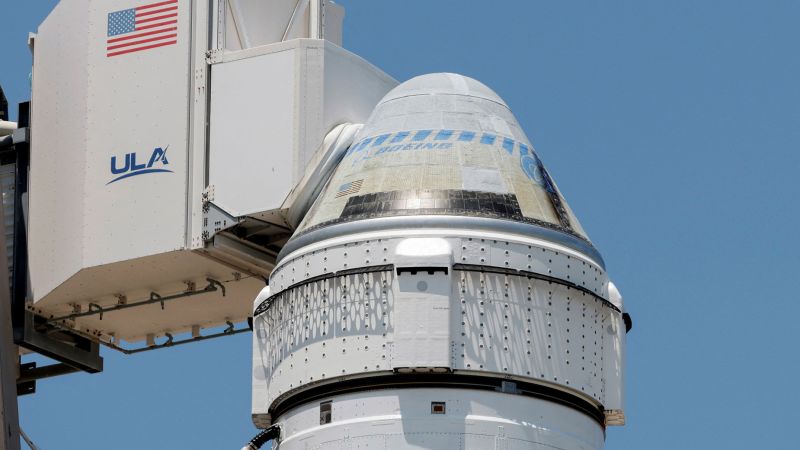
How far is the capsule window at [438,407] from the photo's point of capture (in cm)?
3619

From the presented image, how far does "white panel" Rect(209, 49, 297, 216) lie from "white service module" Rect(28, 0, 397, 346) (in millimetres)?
26

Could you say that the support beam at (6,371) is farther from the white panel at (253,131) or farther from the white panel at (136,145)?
the white panel at (253,131)

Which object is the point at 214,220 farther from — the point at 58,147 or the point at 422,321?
the point at 422,321

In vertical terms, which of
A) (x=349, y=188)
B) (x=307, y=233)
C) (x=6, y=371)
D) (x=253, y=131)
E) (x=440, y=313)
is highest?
(x=253, y=131)

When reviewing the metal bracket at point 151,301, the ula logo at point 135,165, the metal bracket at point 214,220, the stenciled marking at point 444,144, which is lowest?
the metal bracket at point 151,301

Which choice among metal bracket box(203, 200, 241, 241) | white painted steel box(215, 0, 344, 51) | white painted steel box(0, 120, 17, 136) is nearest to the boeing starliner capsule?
metal bracket box(203, 200, 241, 241)

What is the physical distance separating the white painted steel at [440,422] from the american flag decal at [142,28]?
10.2 metres

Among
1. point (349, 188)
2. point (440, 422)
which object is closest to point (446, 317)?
point (440, 422)

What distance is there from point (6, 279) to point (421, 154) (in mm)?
10460

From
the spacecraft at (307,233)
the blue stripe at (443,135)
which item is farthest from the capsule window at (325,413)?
the blue stripe at (443,135)

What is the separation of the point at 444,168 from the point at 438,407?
4613 millimetres

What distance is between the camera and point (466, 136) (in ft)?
130

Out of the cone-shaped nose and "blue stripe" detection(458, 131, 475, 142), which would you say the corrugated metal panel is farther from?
"blue stripe" detection(458, 131, 475, 142)

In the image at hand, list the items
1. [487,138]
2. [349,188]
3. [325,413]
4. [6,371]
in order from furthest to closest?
[6,371]
[487,138]
[349,188]
[325,413]
